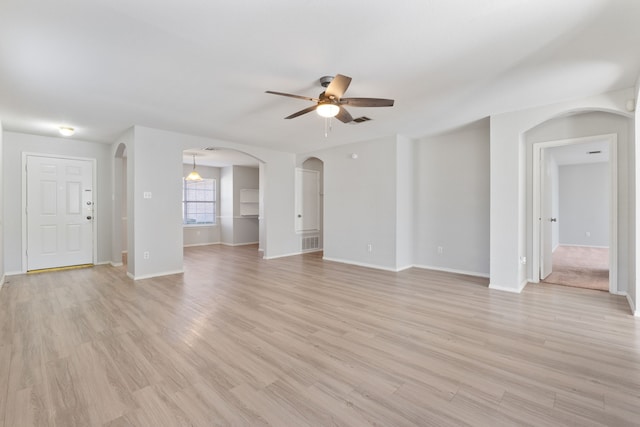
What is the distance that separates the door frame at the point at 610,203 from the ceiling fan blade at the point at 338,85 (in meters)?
3.45

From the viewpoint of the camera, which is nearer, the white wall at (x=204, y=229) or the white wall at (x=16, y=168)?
the white wall at (x=16, y=168)

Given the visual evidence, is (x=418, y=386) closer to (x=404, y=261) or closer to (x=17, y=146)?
(x=404, y=261)

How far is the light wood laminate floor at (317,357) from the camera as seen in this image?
172 centimetres

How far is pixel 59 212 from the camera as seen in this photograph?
5.61m

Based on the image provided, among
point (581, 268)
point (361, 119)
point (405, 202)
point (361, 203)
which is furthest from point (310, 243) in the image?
point (581, 268)

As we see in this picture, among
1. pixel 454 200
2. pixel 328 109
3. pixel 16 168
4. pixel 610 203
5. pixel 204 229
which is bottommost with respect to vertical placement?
pixel 204 229

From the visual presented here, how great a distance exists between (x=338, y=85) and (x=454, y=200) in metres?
3.64

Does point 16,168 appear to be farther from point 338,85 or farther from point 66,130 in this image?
point 338,85

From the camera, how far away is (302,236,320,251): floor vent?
7660 mm

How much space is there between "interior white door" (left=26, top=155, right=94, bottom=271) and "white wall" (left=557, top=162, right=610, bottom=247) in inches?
481

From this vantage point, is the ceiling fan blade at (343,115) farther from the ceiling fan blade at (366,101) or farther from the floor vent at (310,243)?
the floor vent at (310,243)

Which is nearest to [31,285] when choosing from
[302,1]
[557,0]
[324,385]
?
[324,385]

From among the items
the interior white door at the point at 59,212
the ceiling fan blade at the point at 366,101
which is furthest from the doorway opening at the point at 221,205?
the ceiling fan blade at the point at 366,101

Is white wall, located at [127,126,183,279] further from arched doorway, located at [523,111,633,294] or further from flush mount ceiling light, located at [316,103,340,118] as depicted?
arched doorway, located at [523,111,633,294]
